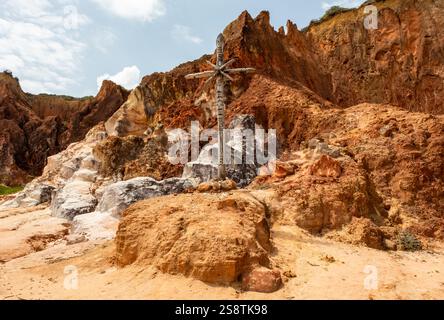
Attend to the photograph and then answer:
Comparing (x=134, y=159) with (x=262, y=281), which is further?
(x=134, y=159)

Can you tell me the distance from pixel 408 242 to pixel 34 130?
181ft

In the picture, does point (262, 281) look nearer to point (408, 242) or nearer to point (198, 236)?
point (198, 236)

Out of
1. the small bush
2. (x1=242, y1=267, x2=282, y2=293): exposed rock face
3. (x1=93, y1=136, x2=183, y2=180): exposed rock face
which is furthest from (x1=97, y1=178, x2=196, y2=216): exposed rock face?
(x1=242, y1=267, x2=282, y2=293): exposed rock face

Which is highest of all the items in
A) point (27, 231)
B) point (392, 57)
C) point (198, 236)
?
point (392, 57)

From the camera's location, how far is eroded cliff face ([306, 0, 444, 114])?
111ft

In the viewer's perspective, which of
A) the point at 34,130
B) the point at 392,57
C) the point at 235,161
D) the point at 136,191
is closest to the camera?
the point at 136,191

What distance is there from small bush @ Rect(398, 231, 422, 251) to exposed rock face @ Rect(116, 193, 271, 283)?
12.8 feet

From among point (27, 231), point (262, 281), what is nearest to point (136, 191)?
point (27, 231)

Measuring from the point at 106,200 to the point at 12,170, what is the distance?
38633 mm

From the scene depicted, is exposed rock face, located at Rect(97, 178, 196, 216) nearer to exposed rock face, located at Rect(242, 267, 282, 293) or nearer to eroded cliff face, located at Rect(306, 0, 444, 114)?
exposed rock face, located at Rect(242, 267, 282, 293)

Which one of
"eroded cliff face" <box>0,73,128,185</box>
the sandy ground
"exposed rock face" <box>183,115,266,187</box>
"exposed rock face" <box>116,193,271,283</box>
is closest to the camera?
the sandy ground

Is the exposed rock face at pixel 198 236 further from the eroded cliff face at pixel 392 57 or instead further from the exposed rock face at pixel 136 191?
the eroded cliff face at pixel 392 57

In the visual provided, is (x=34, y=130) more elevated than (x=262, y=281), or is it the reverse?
(x=34, y=130)

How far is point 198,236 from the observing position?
9.27 meters
